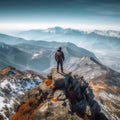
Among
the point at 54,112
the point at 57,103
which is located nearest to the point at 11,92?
the point at 57,103

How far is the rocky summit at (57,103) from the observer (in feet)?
151

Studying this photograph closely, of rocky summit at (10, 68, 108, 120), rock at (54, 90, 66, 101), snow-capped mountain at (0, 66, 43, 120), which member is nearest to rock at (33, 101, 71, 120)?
rocky summit at (10, 68, 108, 120)

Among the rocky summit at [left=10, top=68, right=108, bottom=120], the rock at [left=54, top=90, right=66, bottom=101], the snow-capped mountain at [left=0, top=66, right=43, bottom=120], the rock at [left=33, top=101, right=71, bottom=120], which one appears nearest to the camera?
the rock at [left=33, top=101, right=71, bottom=120]

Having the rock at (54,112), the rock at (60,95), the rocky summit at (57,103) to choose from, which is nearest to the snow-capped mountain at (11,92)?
the rocky summit at (57,103)

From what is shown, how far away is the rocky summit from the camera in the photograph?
45894mm

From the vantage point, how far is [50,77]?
60.7m

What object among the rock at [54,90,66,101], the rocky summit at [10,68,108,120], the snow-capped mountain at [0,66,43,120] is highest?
the rock at [54,90,66,101]

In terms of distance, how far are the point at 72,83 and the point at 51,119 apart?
16.1 m

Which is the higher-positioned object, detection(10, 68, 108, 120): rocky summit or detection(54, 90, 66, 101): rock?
detection(54, 90, 66, 101): rock

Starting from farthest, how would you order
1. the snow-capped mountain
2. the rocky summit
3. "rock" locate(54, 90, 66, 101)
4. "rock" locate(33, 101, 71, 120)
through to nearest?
the snow-capped mountain
"rock" locate(54, 90, 66, 101)
the rocky summit
"rock" locate(33, 101, 71, 120)

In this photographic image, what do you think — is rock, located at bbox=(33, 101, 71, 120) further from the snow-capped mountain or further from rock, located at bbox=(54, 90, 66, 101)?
the snow-capped mountain

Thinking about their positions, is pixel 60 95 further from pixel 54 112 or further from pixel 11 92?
pixel 11 92

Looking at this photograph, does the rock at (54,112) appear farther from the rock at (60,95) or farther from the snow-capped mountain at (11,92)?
the snow-capped mountain at (11,92)

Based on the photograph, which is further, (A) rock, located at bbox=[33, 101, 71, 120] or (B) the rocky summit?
(B) the rocky summit
